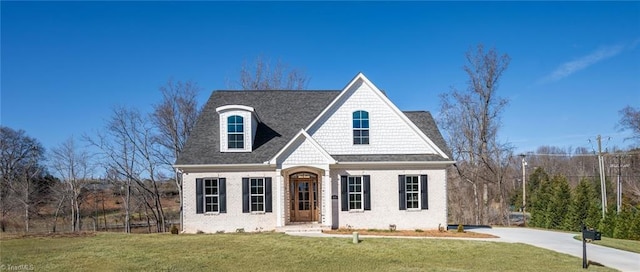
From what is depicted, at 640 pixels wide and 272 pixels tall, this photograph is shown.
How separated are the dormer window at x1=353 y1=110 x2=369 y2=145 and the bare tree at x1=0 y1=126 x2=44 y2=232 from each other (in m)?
23.7

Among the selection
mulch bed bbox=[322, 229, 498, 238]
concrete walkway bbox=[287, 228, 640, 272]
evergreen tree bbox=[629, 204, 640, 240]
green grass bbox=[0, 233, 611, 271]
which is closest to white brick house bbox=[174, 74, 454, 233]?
mulch bed bbox=[322, 229, 498, 238]

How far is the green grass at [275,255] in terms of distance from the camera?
34.9 feet

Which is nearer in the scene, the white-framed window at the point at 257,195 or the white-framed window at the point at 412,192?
the white-framed window at the point at 257,195

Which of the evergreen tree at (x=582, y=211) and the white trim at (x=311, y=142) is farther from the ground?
the white trim at (x=311, y=142)

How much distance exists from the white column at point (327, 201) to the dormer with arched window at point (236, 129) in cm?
386

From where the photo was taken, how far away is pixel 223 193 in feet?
59.8

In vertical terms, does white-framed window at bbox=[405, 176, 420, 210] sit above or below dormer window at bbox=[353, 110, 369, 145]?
below

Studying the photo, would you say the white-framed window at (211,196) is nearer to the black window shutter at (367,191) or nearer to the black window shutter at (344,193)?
the black window shutter at (344,193)

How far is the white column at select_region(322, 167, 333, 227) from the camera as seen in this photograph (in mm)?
18109

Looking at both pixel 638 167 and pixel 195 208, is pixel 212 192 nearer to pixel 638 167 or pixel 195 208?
pixel 195 208

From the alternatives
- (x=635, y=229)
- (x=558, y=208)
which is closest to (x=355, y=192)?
(x=635, y=229)

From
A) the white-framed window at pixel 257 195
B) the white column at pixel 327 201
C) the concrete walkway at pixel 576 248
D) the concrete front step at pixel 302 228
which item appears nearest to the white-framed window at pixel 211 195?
the white-framed window at pixel 257 195

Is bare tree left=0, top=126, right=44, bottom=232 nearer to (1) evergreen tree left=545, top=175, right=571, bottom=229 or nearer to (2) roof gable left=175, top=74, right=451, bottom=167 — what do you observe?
(2) roof gable left=175, top=74, right=451, bottom=167

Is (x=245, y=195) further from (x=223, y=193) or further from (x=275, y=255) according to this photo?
(x=275, y=255)
